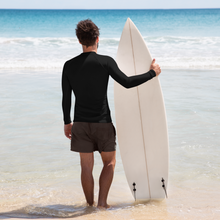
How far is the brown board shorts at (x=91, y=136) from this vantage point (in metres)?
2.01

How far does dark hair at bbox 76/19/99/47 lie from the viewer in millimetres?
1892

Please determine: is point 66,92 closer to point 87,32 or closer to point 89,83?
point 89,83

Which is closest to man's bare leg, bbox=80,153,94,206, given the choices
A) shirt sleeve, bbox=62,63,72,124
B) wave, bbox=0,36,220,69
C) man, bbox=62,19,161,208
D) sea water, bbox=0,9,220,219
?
man, bbox=62,19,161,208

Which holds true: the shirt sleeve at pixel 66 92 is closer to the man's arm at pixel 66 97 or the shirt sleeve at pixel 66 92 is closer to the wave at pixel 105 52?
the man's arm at pixel 66 97

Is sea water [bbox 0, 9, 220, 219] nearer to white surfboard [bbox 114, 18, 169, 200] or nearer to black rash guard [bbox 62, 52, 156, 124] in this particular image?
white surfboard [bbox 114, 18, 169, 200]

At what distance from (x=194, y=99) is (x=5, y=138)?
3314mm

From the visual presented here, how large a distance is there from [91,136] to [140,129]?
580 mm

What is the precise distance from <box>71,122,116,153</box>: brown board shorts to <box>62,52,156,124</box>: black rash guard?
0.13 feet

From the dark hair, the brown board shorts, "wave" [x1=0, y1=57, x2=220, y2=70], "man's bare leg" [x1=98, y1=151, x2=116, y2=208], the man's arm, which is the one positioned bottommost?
"man's bare leg" [x1=98, y1=151, x2=116, y2=208]

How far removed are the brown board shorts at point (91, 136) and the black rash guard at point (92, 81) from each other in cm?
4

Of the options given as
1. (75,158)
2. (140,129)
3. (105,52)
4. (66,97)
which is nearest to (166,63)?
(105,52)

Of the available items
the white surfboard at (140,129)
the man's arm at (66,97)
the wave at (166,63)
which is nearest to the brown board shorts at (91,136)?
the man's arm at (66,97)

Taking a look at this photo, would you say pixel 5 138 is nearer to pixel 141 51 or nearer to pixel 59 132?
pixel 59 132

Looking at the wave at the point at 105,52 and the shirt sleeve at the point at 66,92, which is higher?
the wave at the point at 105,52
